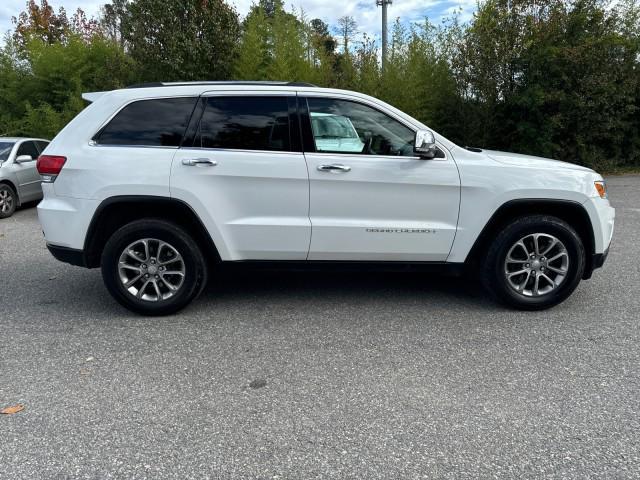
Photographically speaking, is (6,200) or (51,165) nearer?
(51,165)

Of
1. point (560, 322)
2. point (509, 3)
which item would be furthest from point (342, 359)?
point (509, 3)

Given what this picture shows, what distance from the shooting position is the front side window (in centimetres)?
411

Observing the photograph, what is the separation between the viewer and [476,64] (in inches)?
518

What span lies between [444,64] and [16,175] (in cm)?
1039

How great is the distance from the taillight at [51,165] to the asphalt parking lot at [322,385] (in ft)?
3.90

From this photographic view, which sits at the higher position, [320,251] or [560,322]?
[320,251]

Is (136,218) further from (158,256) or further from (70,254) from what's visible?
(70,254)

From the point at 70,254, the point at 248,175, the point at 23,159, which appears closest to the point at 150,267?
the point at 70,254

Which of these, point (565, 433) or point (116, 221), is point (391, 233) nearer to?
point (565, 433)

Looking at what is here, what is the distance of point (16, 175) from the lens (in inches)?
379

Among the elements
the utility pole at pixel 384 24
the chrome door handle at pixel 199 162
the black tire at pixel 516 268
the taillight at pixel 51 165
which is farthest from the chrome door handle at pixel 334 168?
the utility pole at pixel 384 24

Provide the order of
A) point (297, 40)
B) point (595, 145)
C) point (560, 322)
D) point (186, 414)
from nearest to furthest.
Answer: point (186, 414) → point (560, 322) → point (297, 40) → point (595, 145)

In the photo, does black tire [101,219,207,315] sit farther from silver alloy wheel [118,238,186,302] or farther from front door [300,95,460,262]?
front door [300,95,460,262]

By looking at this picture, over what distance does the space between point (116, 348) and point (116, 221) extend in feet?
3.66
